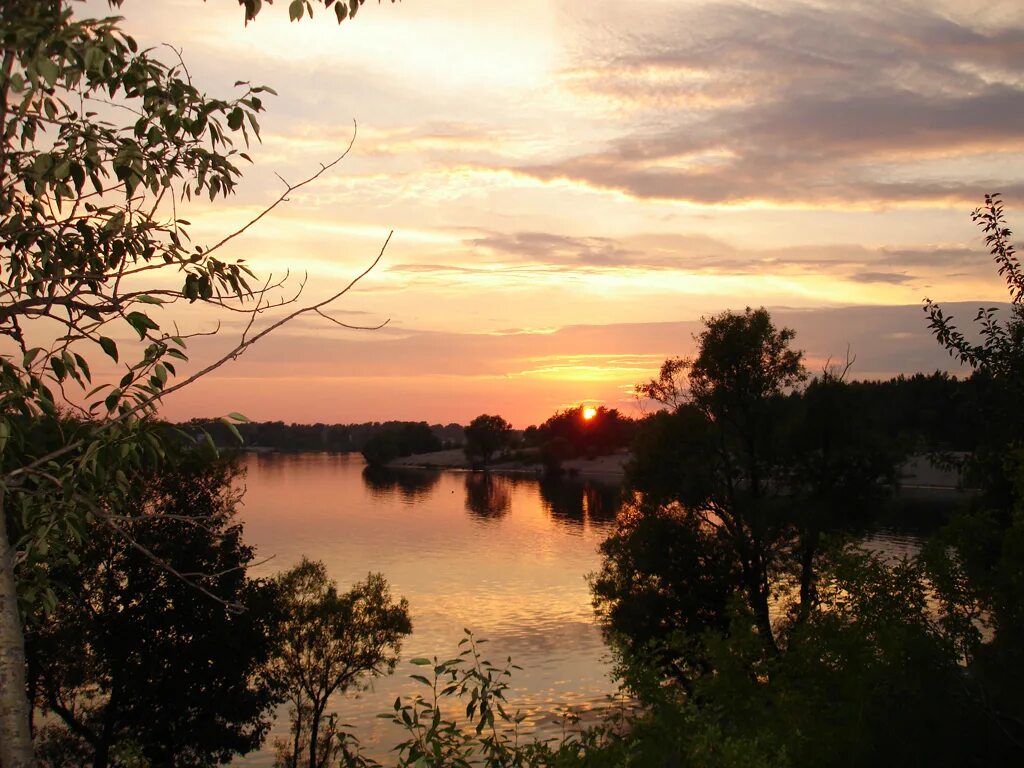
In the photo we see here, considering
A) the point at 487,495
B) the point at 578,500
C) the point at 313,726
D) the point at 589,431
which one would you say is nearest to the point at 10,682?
the point at 313,726

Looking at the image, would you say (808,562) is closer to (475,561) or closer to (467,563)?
(467,563)

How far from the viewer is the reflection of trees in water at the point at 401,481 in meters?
123

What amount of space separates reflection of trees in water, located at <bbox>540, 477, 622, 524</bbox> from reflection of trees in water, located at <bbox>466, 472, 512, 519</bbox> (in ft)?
16.8

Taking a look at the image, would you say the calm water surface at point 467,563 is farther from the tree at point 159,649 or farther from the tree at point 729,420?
the tree at point 729,420

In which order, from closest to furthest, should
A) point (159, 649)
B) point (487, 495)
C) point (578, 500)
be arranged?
point (159, 649)
point (578, 500)
point (487, 495)

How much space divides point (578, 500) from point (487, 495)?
1499cm

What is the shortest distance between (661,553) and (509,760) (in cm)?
2741

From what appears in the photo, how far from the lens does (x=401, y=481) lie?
477 feet

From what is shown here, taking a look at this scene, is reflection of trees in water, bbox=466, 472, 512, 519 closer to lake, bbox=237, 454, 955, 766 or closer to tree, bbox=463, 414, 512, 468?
lake, bbox=237, 454, 955, 766

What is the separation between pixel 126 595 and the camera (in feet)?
93.6

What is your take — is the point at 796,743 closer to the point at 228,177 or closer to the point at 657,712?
the point at 657,712

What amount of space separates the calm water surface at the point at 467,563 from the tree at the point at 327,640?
164 centimetres

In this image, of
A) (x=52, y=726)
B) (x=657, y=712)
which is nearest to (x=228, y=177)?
(x=657, y=712)

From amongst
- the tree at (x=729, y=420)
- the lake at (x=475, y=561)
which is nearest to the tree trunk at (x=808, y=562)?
the tree at (x=729, y=420)
